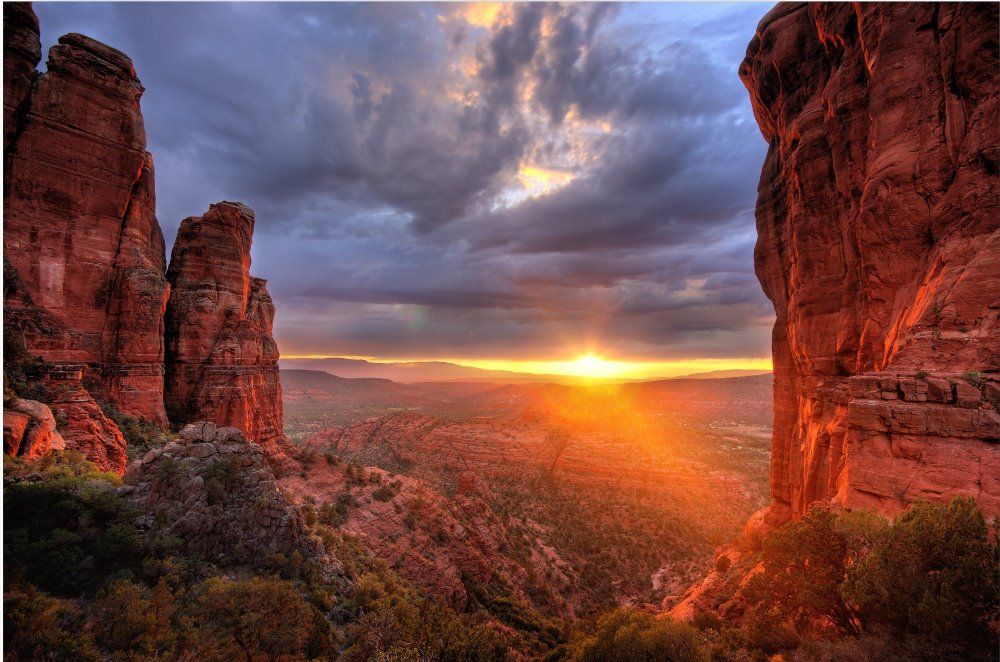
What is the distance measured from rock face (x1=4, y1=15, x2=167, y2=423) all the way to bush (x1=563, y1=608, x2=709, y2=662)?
2667cm

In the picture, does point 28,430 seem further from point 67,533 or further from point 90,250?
point 90,250

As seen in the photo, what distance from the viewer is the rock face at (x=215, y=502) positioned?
12.4 m

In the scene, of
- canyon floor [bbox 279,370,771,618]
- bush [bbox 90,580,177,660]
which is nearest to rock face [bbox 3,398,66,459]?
bush [bbox 90,580,177,660]

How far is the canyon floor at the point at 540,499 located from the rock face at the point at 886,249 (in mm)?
15597

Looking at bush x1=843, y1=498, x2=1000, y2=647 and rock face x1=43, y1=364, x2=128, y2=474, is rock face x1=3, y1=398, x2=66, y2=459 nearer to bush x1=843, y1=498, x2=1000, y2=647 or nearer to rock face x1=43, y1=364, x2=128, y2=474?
rock face x1=43, y1=364, x2=128, y2=474

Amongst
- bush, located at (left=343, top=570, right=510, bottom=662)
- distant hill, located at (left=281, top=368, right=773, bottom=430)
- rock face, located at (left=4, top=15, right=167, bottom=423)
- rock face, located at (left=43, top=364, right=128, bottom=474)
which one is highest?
rock face, located at (left=4, top=15, right=167, bottom=423)

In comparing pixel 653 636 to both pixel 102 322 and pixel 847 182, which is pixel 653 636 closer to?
pixel 847 182

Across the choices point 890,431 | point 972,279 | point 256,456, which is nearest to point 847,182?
point 972,279

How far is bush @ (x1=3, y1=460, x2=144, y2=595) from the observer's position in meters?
8.87

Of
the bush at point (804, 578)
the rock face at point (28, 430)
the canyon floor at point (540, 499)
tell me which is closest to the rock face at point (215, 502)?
the rock face at point (28, 430)

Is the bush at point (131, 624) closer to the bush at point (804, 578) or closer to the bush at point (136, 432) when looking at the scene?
the bush at point (136, 432)

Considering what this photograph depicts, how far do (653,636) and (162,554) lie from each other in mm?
14811

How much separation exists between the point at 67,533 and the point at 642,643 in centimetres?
1585

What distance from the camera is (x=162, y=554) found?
438 inches
